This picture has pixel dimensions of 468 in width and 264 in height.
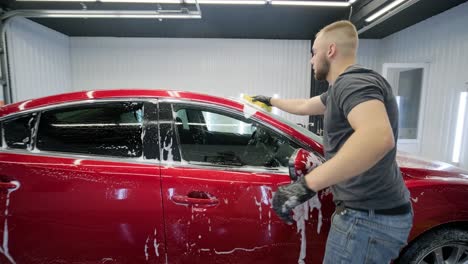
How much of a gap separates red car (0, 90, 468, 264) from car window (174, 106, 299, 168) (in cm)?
1

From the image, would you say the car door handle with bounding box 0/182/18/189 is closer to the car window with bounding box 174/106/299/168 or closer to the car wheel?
the car window with bounding box 174/106/299/168

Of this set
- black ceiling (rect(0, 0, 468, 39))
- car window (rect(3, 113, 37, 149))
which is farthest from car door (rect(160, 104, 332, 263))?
black ceiling (rect(0, 0, 468, 39))

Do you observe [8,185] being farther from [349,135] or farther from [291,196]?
[349,135]

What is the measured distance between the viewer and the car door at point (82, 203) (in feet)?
4.63

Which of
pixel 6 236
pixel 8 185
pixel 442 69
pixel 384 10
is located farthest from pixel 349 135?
pixel 442 69

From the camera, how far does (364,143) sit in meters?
0.83

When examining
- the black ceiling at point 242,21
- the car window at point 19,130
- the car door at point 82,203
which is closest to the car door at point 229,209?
the car door at point 82,203

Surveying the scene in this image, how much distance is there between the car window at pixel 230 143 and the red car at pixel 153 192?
0.04 ft

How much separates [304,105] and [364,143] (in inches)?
40.4

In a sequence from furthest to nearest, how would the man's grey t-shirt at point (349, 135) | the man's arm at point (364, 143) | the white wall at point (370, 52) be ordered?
the white wall at point (370, 52) → the man's grey t-shirt at point (349, 135) → the man's arm at point (364, 143)

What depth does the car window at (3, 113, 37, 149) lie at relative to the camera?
1527 millimetres

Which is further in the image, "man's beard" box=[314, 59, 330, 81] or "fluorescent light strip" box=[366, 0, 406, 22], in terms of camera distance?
"fluorescent light strip" box=[366, 0, 406, 22]

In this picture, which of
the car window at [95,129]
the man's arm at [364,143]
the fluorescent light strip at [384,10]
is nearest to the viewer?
the man's arm at [364,143]

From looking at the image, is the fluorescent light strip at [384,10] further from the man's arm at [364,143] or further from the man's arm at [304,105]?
the man's arm at [364,143]
